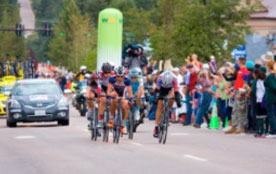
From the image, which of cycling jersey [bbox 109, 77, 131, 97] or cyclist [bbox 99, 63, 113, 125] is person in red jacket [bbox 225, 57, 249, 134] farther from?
cycling jersey [bbox 109, 77, 131, 97]

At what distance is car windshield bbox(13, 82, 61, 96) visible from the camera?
1203 inches

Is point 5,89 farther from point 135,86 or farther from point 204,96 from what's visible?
point 135,86

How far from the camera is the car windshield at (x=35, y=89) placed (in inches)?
1203

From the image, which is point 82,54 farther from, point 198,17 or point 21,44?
point 198,17

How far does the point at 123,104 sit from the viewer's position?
70.4 ft

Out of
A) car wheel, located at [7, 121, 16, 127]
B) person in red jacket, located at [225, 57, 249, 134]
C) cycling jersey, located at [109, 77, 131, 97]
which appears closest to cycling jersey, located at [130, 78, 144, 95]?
cycling jersey, located at [109, 77, 131, 97]

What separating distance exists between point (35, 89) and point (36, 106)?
1226mm

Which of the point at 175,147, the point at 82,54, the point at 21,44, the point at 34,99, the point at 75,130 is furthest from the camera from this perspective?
the point at 21,44

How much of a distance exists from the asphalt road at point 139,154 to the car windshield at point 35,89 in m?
5.37

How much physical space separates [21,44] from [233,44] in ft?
303

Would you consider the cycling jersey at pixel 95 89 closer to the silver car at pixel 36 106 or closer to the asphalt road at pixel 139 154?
the asphalt road at pixel 139 154

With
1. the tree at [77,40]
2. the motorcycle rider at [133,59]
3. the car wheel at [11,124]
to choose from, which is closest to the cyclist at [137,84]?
the motorcycle rider at [133,59]

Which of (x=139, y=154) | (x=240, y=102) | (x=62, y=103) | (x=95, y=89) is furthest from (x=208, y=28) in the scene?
(x=139, y=154)

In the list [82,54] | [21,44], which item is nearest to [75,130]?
[82,54]
